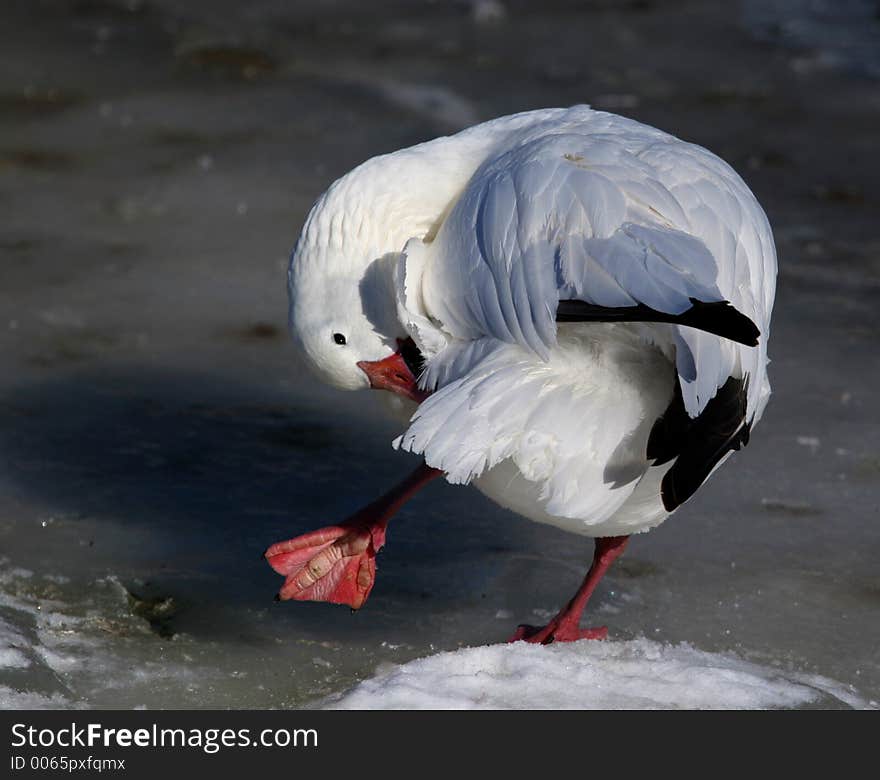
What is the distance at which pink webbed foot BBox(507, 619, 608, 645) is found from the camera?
3633 mm

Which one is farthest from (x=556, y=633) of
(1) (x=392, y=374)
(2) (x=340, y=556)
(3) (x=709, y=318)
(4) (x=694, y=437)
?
(3) (x=709, y=318)

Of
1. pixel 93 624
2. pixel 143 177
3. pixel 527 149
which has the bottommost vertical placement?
pixel 93 624

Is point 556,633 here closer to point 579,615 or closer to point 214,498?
point 579,615

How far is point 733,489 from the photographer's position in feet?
14.7

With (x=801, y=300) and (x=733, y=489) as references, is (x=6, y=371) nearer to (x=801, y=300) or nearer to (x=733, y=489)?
(x=733, y=489)

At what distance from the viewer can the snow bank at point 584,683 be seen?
10.4 feet

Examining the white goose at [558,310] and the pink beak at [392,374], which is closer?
the white goose at [558,310]

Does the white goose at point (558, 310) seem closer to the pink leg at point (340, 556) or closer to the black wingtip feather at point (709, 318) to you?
the black wingtip feather at point (709, 318)

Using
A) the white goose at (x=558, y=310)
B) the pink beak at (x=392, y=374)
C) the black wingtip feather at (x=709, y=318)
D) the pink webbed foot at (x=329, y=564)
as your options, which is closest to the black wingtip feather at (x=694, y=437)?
the white goose at (x=558, y=310)

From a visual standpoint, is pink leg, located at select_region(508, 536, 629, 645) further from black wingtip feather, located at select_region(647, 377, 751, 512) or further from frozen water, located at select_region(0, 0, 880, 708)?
black wingtip feather, located at select_region(647, 377, 751, 512)

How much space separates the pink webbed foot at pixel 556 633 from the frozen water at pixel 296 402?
8 cm

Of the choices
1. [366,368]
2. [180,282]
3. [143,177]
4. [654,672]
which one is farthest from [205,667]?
[143,177]

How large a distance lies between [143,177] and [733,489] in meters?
3.44

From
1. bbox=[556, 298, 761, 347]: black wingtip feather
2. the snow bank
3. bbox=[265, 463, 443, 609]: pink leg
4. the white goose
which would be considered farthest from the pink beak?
bbox=[556, 298, 761, 347]: black wingtip feather
